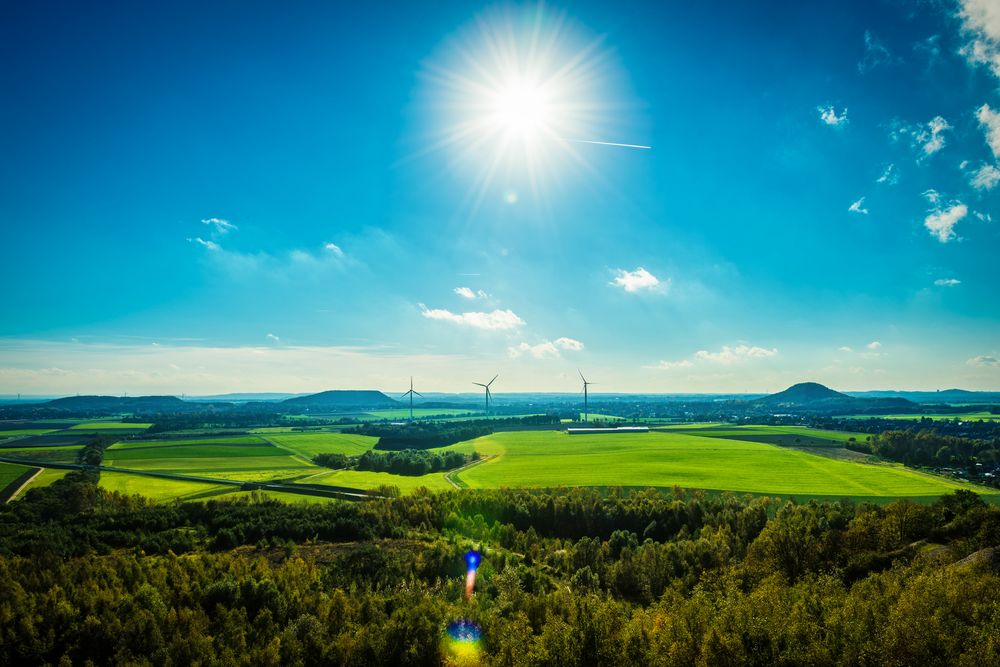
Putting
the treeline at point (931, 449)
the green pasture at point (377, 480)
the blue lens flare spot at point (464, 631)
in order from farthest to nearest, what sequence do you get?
the treeline at point (931, 449), the green pasture at point (377, 480), the blue lens flare spot at point (464, 631)

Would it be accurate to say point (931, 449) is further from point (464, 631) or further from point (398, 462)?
point (464, 631)

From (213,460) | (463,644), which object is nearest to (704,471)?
(463,644)

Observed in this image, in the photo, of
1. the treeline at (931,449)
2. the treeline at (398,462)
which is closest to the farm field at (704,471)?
the treeline at (398,462)

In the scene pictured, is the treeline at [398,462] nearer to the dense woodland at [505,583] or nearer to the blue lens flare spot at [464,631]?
the dense woodland at [505,583]

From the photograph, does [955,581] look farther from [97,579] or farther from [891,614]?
[97,579]

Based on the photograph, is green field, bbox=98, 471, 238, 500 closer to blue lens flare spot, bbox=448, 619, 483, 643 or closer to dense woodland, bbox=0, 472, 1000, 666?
dense woodland, bbox=0, 472, 1000, 666

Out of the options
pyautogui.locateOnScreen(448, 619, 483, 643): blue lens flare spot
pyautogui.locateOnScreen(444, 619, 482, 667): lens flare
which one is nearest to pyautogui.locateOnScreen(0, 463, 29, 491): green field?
pyautogui.locateOnScreen(448, 619, 483, 643): blue lens flare spot
